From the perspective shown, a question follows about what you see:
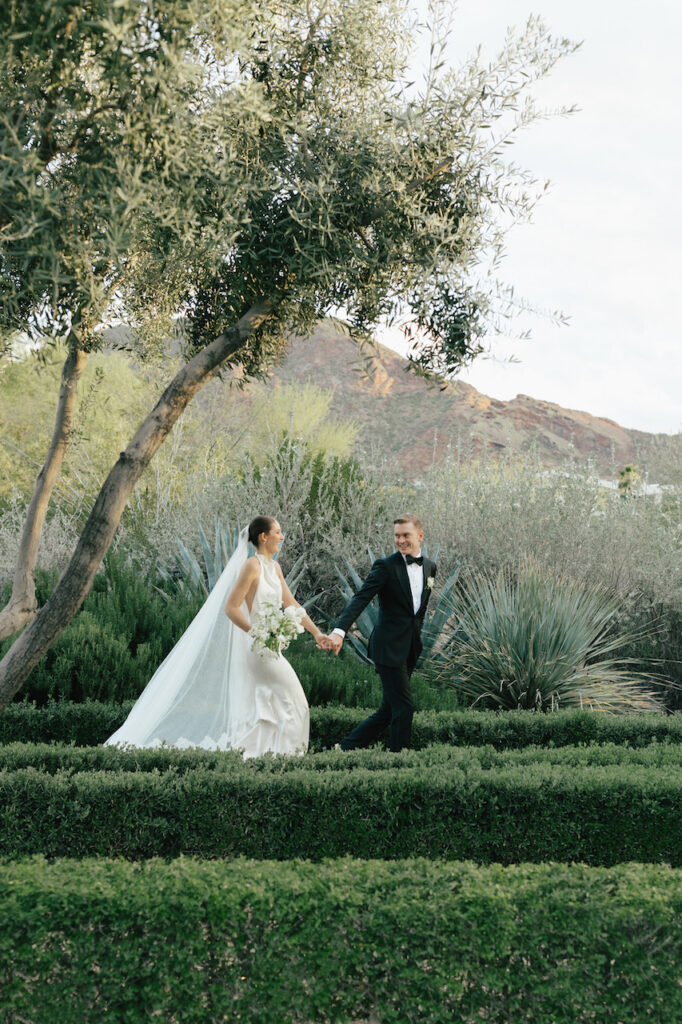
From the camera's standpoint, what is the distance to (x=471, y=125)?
15.3 ft

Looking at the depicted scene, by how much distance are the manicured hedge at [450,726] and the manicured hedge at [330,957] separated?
3517mm

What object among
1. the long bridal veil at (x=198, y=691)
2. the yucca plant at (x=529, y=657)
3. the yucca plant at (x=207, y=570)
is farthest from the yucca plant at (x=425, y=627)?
the long bridal veil at (x=198, y=691)

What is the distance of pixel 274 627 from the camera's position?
6117 millimetres

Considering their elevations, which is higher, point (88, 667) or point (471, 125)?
point (471, 125)

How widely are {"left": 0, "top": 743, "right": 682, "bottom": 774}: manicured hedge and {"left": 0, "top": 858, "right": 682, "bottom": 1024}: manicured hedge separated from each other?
197 cm

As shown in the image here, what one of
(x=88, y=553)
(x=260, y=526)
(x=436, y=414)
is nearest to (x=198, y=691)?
(x=260, y=526)

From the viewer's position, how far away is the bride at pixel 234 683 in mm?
6328

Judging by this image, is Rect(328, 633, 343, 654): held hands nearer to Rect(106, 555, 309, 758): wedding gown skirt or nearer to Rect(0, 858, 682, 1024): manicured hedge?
Rect(106, 555, 309, 758): wedding gown skirt

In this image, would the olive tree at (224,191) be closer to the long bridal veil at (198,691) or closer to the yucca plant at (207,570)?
the long bridal veil at (198,691)

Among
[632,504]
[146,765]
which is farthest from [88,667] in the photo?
[632,504]

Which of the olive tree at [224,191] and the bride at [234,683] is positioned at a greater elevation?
the olive tree at [224,191]

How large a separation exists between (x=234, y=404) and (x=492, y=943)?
2744 cm

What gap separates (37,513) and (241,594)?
185 cm

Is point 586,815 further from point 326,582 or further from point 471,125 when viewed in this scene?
point 326,582
